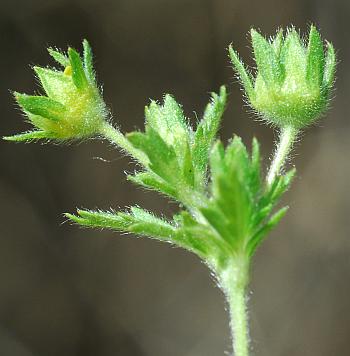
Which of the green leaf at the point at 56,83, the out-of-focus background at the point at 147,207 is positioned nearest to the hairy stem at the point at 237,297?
the green leaf at the point at 56,83

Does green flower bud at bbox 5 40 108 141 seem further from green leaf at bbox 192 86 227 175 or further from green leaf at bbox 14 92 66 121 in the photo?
green leaf at bbox 192 86 227 175

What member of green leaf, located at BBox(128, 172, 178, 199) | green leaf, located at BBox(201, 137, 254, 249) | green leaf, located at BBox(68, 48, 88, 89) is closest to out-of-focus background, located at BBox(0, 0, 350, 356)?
green leaf, located at BBox(68, 48, 88, 89)

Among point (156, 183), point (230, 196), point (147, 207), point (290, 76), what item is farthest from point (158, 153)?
point (147, 207)

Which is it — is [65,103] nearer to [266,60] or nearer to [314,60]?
[266,60]

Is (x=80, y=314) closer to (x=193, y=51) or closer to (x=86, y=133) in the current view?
(x=193, y=51)

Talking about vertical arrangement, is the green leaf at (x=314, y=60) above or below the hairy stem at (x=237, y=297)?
above

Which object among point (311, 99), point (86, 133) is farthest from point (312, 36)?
point (86, 133)

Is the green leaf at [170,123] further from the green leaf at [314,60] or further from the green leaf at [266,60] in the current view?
the green leaf at [314,60]
